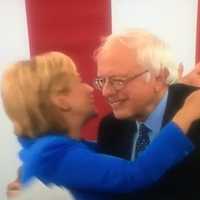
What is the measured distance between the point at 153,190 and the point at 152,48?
0.38 metres

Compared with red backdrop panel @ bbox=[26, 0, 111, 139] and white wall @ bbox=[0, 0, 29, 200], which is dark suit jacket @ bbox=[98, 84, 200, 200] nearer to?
red backdrop panel @ bbox=[26, 0, 111, 139]

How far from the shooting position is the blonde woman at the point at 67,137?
41.3 inches

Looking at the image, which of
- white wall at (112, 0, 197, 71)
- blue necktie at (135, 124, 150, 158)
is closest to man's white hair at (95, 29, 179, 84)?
blue necktie at (135, 124, 150, 158)

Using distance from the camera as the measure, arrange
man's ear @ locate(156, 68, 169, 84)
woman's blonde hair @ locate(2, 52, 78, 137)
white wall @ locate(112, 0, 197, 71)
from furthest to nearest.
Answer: white wall @ locate(112, 0, 197, 71) < man's ear @ locate(156, 68, 169, 84) < woman's blonde hair @ locate(2, 52, 78, 137)

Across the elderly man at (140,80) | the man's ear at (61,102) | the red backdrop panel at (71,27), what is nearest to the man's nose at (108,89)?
the elderly man at (140,80)

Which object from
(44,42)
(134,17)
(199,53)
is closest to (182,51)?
(199,53)

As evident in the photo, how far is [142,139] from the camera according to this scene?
1.30m

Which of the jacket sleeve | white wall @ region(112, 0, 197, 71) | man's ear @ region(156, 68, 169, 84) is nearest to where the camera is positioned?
the jacket sleeve

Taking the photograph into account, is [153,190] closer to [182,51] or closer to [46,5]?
[182,51]

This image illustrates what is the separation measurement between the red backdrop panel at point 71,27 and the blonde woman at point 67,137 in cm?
58

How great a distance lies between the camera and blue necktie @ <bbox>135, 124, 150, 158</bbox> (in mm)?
1285

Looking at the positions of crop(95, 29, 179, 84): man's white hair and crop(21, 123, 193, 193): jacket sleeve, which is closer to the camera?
crop(21, 123, 193, 193): jacket sleeve

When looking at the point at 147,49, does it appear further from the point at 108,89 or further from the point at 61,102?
the point at 61,102

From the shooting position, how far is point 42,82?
1.18 meters
